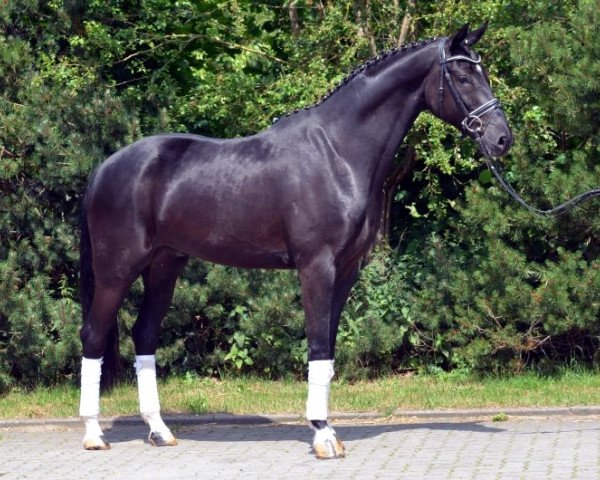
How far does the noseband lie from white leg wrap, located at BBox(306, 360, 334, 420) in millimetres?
1872

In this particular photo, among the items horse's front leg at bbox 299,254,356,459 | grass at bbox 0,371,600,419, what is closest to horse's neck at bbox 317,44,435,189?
horse's front leg at bbox 299,254,356,459

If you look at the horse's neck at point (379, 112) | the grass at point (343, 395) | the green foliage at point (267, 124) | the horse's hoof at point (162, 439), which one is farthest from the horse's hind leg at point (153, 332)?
the green foliage at point (267, 124)

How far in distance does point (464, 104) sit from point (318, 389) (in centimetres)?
218

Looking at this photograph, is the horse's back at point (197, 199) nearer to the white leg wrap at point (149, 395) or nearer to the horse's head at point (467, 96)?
the white leg wrap at point (149, 395)

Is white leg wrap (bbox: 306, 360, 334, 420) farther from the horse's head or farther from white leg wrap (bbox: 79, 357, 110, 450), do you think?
the horse's head

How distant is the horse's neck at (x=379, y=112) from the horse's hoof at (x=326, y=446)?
175 cm

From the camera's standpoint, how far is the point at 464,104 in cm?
764

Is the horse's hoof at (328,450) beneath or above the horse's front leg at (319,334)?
beneath

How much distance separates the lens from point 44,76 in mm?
11023

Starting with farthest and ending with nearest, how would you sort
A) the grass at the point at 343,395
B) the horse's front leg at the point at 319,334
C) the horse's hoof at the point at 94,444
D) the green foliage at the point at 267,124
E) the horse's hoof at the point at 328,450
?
1. the green foliage at the point at 267,124
2. the grass at the point at 343,395
3. the horse's hoof at the point at 94,444
4. the horse's front leg at the point at 319,334
5. the horse's hoof at the point at 328,450

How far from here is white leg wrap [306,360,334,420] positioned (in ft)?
24.8

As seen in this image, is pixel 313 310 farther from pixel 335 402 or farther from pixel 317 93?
pixel 317 93

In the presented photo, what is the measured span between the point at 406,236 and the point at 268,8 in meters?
2.92

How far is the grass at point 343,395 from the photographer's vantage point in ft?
31.1
